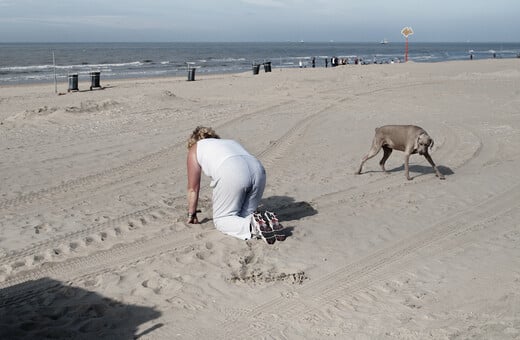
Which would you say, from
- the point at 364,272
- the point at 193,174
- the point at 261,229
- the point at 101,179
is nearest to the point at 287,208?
the point at 261,229

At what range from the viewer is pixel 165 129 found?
14.1 meters

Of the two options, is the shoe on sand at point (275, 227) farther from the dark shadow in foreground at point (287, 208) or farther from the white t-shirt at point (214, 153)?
the white t-shirt at point (214, 153)

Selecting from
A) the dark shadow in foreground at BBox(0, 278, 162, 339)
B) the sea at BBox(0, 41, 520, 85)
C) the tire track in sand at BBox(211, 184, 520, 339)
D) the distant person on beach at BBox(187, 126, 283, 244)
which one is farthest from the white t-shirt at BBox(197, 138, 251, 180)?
the sea at BBox(0, 41, 520, 85)

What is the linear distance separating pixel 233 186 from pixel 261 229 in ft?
A: 1.96

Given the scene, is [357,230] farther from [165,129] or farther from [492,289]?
[165,129]

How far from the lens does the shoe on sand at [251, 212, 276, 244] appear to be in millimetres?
6547

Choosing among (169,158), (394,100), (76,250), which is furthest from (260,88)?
(76,250)

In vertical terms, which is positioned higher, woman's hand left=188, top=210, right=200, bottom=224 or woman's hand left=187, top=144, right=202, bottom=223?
woman's hand left=187, top=144, right=202, bottom=223

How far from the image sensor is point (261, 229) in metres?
6.55

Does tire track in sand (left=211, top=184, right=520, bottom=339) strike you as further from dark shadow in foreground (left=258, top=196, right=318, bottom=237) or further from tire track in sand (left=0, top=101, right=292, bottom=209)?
tire track in sand (left=0, top=101, right=292, bottom=209)

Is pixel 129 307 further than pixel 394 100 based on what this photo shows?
No

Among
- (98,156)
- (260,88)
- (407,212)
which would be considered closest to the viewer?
(407,212)

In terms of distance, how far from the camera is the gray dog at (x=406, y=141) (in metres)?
9.18

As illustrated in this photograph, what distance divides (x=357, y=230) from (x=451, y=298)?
6.61 feet
